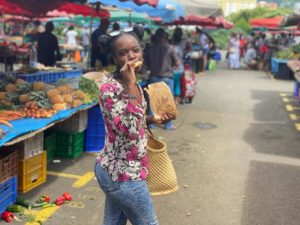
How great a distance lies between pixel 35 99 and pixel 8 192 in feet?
4.90

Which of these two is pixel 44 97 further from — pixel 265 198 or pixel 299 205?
pixel 299 205

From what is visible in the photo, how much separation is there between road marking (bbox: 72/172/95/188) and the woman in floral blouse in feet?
9.48

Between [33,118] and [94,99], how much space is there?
5.33 feet

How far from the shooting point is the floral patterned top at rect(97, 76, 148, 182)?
2473mm

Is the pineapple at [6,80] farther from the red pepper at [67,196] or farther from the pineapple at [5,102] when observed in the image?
the red pepper at [67,196]

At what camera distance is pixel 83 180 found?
18.5ft

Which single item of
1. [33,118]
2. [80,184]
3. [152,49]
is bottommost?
[80,184]

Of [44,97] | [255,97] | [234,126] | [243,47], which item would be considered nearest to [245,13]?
[243,47]

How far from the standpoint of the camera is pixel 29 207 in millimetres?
4684

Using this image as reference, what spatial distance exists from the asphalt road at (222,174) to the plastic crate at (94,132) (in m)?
0.20

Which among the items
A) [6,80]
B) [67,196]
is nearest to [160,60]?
[6,80]

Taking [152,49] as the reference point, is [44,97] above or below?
below

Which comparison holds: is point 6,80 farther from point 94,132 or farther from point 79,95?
point 94,132

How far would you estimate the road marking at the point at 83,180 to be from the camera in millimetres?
5461
